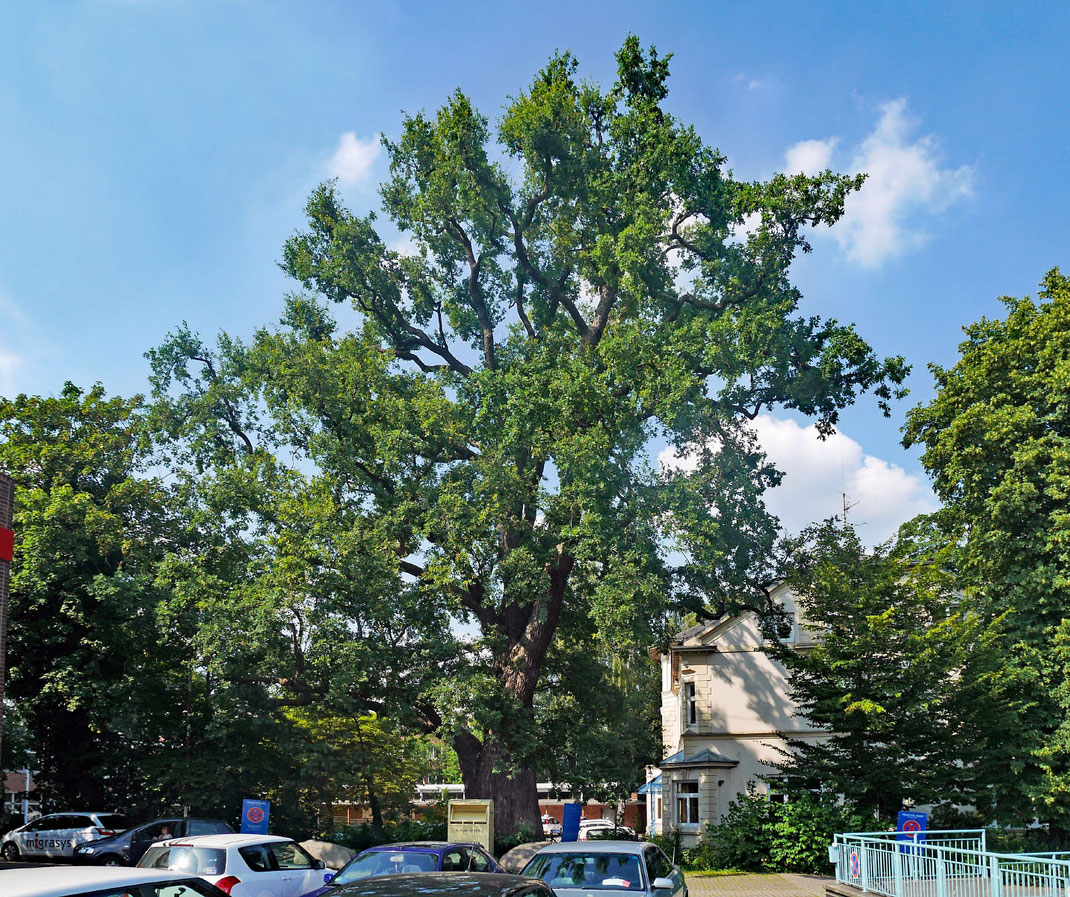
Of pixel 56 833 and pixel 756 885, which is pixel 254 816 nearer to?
pixel 56 833

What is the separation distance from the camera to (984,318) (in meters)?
33.4

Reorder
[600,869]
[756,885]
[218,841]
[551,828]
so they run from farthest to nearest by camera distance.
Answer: [551,828] < [756,885] < [218,841] < [600,869]

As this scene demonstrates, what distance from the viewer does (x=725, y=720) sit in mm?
39969

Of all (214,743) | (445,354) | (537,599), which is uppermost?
(445,354)

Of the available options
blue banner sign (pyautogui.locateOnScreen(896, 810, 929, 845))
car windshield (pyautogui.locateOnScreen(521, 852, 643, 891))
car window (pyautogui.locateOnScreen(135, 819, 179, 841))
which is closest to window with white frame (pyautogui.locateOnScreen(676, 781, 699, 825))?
blue banner sign (pyautogui.locateOnScreen(896, 810, 929, 845))

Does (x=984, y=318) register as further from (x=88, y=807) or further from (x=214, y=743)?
(x=88, y=807)

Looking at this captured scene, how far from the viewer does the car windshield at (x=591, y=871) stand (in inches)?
472

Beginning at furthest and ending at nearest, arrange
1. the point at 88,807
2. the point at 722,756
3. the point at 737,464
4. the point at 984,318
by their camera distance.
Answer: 1. the point at 722,756
2. the point at 88,807
3. the point at 984,318
4. the point at 737,464

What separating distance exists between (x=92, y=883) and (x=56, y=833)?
2677 centimetres

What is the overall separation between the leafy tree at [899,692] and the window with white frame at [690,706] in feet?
35.5

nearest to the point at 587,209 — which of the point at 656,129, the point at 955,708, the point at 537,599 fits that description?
the point at 656,129

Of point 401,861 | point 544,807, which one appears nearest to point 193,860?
point 401,861

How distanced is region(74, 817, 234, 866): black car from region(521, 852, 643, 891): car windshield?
54.4 feet

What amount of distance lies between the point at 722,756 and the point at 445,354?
19.2m
